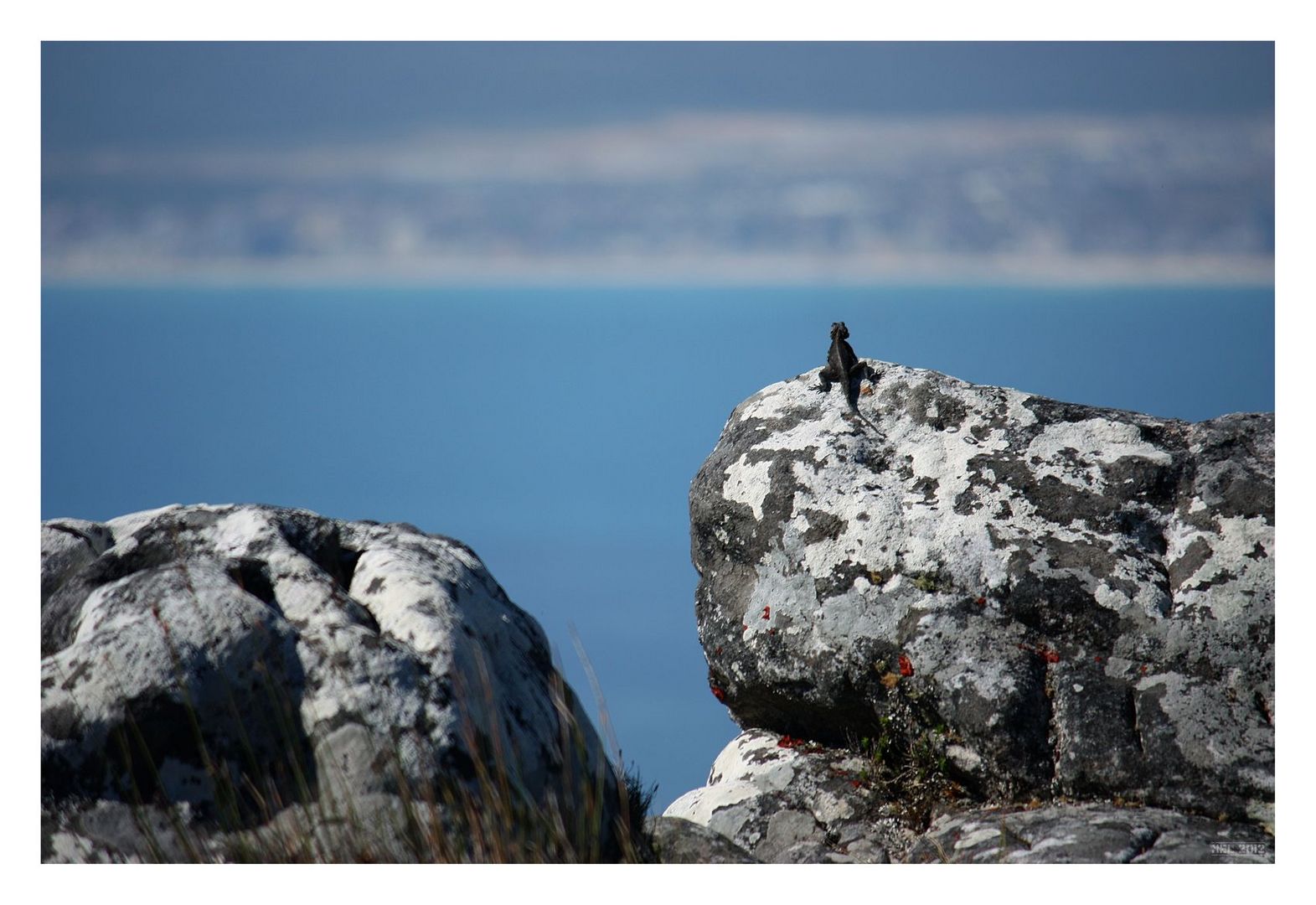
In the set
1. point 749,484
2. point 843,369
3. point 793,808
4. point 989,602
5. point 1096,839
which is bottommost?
point 793,808

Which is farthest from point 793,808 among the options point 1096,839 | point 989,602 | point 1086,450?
point 1086,450

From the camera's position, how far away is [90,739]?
355 centimetres

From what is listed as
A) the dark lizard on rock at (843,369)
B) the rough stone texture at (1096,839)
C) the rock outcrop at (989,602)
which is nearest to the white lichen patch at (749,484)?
the rock outcrop at (989,602)

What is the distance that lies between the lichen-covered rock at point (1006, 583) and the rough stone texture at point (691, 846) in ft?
4.22

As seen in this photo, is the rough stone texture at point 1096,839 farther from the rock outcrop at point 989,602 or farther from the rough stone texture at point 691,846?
the rough stone texture at point 691,846

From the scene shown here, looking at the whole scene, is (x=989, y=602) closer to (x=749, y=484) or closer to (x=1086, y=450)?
(x=1086, y=450)

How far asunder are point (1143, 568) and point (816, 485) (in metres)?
1.54

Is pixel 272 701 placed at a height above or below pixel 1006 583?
below

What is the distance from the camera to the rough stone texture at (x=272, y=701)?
3557 millimetres

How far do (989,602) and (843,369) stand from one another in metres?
1.57

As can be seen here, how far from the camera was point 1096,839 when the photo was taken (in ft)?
13.6

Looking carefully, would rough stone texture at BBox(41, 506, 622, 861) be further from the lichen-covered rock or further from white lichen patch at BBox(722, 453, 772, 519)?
white lichen patch at BBox(722, 453, 772, 519)

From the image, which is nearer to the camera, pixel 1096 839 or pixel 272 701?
pixel 272 701

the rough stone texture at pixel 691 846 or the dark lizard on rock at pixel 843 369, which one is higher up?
the dark lizard on rock at pixel 843 369
